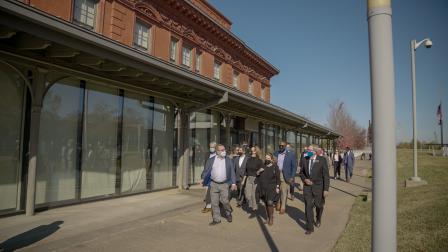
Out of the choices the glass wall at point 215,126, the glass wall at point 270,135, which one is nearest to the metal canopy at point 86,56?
the glass wall at point 215,126

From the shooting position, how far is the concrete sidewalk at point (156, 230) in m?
5.79

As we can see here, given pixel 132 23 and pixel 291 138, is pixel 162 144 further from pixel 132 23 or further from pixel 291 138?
pixel 291 138

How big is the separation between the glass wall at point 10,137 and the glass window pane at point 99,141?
179 centimetres

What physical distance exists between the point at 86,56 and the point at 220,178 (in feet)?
13.3

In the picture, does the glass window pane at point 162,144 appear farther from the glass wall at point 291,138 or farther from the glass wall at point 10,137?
the glass wall at point 291,138

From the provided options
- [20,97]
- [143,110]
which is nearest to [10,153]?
[20,97]

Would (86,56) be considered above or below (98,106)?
above

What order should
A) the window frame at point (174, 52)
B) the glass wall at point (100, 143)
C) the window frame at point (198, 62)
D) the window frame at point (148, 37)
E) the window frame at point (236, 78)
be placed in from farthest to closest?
1. the window frame at point (236, 78)
2. the window frame at point (198, 62)
3. the window frame at point (174, 52)
4. the window frame at point (148, 37)
5. the glass wall at point (100, 143)

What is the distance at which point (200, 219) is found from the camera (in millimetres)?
8047

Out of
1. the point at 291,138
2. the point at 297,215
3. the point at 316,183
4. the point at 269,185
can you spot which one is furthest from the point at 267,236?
the point at 291,138

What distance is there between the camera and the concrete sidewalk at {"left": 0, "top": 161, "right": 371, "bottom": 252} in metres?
5.79

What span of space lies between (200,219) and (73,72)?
4.85 meters

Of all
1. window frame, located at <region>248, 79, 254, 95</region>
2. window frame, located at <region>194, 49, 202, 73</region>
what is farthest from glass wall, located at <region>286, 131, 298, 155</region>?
window frame, located at <region>194, 49, 202, 73</region>

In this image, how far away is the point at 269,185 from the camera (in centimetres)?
773
